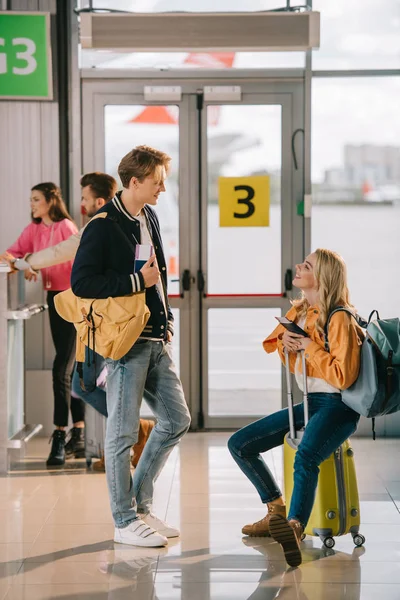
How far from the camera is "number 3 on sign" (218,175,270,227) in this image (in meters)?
6.87

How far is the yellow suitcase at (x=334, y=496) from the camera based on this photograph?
164 inches

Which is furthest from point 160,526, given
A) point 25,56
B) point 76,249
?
point 25,56

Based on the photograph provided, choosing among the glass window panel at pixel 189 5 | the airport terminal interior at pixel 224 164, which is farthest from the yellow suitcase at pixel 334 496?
the glass window panel at pixel 189 5

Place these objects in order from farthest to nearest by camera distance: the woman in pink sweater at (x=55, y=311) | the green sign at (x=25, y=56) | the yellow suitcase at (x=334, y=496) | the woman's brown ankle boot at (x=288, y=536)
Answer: the green sign at (x=25, y=56) < the woman in pink sweater at (x=55, y=311) < the yellow suitcase at (x=334, y=496) < the woman's brown ankle boot at (x=288, y=536)

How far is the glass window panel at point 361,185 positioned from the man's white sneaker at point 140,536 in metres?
3.06

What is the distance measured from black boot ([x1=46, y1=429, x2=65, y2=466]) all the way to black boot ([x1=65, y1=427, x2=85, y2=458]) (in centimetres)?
17

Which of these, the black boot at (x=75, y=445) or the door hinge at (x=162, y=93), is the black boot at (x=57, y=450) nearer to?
the black boot at (x=75, y=445)

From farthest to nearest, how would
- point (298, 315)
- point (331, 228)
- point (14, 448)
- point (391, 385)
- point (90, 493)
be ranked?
1. point (331, 228)
2. point (14, 448)
3. point (90, 493)
4. point (298, 315)
5. point (391, 385)

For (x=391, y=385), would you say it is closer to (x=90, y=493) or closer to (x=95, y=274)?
(x=95, y=274)

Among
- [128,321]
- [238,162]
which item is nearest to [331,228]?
[238,162]

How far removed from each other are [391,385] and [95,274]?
1.29 meters

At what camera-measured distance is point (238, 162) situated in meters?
6.88

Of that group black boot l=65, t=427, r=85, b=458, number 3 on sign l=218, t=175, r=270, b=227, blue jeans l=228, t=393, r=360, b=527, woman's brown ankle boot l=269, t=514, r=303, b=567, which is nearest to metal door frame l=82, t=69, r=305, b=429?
number 3 on sign l=218, t=175, r=270, b=227

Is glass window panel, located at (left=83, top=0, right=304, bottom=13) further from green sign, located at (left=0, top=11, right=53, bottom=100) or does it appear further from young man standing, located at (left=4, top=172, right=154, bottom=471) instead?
young man standing, located at (left=4, top=172, right=154, bottom=471)
